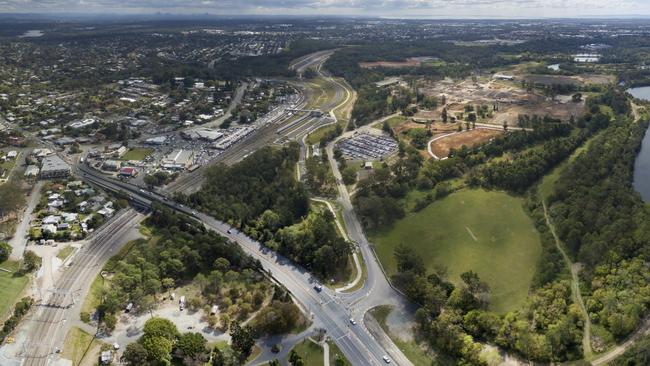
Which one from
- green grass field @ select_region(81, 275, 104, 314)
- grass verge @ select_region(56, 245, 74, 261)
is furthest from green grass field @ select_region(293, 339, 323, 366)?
grass verge @ select_region(56, 245, 74, 261)

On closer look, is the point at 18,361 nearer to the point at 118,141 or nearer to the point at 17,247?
the point at 17,247

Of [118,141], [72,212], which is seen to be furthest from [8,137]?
[72,212]

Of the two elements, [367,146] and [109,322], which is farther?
[367,146]

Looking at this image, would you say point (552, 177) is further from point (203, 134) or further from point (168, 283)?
point (203, 134)

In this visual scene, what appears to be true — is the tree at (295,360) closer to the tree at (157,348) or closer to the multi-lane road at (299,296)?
the multi-lane road at (299,296)

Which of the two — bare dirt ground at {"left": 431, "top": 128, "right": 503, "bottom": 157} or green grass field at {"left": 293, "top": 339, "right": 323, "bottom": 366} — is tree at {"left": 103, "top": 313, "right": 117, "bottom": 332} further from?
bare dirt ground at {"left": 431, "top": 128, "right": 503, "bottom": 157}

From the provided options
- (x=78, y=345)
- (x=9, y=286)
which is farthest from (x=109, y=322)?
(x=9, y=286)
